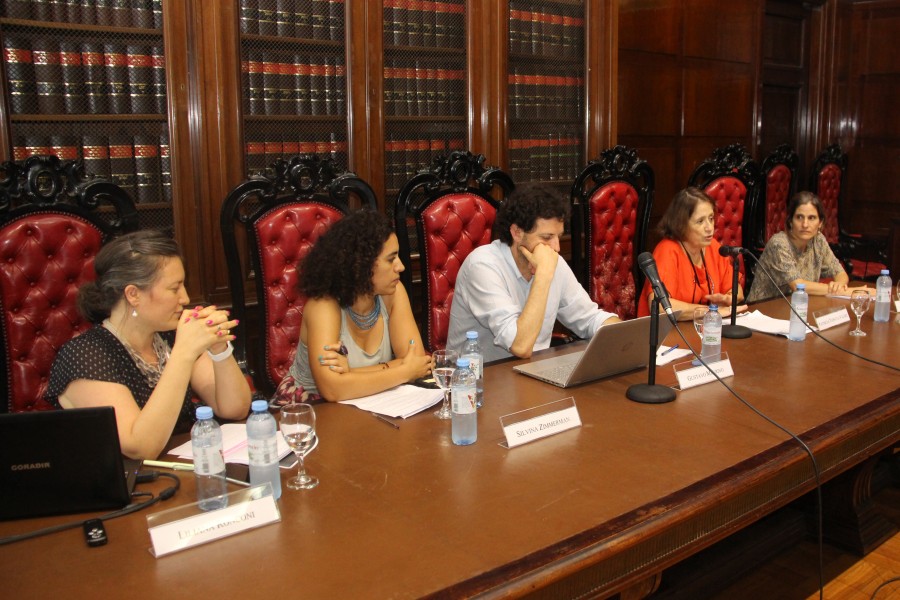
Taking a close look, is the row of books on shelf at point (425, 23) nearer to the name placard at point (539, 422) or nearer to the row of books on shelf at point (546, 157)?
the row of books on shelf at point (546, 157)

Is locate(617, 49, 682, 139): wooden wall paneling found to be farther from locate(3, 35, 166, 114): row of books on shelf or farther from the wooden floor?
the wooden floor

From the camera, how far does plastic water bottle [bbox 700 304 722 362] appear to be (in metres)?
2.27

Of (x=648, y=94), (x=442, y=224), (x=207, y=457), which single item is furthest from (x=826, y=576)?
(x=648, y=94)

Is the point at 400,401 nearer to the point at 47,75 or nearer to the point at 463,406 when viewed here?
the point at 463,406

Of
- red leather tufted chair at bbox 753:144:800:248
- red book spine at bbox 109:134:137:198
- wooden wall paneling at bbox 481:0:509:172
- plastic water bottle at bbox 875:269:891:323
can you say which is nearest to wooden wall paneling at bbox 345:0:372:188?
wooden wall paneling at bbox 481:0:509:172

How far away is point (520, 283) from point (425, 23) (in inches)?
62.4

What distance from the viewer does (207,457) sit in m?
1.40

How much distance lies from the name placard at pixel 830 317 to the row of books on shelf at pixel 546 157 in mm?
1810

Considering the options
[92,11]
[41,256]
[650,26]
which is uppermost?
[650,26]

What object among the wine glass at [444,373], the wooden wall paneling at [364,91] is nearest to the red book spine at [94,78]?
the wooden wall paneling at [364,91]

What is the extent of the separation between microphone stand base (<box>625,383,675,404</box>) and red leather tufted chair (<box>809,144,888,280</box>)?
162 inches

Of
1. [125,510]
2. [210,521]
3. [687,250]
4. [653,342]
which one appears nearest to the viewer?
[210,521]

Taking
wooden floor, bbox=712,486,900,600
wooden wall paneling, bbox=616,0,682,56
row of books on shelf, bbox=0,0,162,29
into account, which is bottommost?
wooden floor, bbox=712,486,900,600

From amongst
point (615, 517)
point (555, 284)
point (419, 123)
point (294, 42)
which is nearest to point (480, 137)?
point (419, 123)
